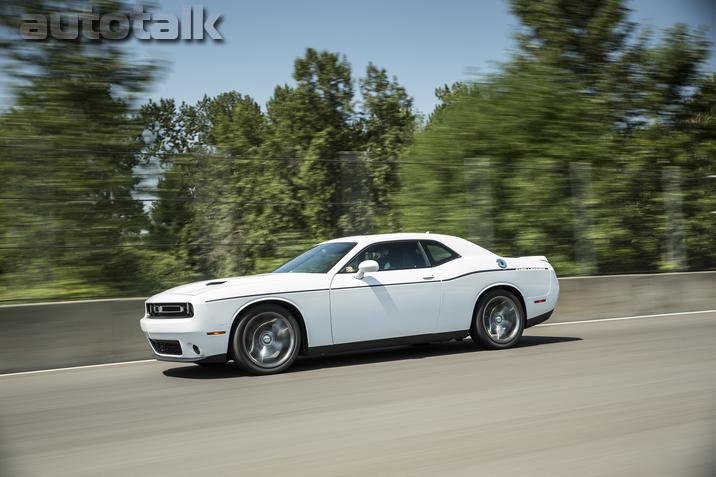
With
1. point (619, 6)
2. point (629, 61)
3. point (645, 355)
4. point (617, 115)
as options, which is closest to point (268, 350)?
point (645, 355)

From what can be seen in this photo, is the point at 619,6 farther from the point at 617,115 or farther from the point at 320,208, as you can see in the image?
the point at 320,208

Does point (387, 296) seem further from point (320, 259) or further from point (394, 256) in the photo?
point (320, 259)

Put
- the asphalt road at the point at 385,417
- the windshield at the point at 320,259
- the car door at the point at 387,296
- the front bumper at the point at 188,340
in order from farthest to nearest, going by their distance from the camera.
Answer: the windshield at the point at 320,259 < the car door at the point at 387,296 < the front bumper at the point at 188,340 < the asphalt road at the point at 385,417

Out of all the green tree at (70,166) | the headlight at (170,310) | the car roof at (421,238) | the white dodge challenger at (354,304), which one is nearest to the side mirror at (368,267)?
the white dodge challenger at (354,304)

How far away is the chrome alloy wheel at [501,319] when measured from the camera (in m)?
9.99

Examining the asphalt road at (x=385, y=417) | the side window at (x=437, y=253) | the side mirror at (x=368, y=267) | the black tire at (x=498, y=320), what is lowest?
the asphalt road at (x=385, y=417)

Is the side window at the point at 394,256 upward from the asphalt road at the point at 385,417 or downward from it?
upward

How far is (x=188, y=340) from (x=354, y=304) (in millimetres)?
1890

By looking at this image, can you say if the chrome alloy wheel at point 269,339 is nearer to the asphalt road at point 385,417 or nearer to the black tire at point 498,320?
the asphalt road at point 385,417

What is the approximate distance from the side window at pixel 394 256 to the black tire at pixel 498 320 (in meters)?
0.94

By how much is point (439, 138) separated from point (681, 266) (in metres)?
5.46

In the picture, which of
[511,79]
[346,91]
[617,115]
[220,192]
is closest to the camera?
[220,192]

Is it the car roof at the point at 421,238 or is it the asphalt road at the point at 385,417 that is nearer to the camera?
the asphalt road at the point at 385,417

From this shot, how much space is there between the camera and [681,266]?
15.9 m
